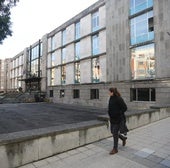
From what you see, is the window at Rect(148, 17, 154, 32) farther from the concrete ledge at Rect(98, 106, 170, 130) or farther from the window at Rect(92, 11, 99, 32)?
the concrete ledge at Rect(98, 106, 170, 130)

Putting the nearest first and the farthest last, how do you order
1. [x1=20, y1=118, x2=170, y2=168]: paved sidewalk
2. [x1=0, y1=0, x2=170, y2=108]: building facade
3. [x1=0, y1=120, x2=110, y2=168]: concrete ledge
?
[x1=0, y1=120, x2=110, y2=168]: concrete ledge → [x1=20, y1=118, x2=170, y2=168]: paved sidewalk → [x1=0, y1=0, x2=170, y2=108]: building facade

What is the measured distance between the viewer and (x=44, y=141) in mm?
4711

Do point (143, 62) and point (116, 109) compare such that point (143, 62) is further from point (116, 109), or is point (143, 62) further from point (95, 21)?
point (116, 109)

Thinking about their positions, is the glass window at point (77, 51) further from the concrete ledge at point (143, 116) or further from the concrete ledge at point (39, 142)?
the concrete ledge at point (39, 142)

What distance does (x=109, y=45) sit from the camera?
21125mm

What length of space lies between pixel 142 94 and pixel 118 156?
13.7 metres

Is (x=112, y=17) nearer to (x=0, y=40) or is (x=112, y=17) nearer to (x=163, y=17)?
(x=163, y=17)

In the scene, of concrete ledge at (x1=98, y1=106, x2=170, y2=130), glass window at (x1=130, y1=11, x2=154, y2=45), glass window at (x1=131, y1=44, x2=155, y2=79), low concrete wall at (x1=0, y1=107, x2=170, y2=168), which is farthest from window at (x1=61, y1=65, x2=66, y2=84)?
low concrete wall at (x1=0, y1=107, x2=170, y2=168)

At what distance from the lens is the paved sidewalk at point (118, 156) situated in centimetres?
434

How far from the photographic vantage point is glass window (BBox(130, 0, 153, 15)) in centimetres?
1753

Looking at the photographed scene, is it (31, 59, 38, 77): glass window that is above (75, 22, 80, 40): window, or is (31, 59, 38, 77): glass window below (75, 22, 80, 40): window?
below

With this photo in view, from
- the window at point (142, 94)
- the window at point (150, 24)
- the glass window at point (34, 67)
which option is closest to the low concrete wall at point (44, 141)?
the window at point (142, 94)

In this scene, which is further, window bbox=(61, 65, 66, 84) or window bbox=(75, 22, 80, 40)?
window bbox=(61, 65, 66, 84)

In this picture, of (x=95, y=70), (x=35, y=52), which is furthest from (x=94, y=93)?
(x=35, y=52)
